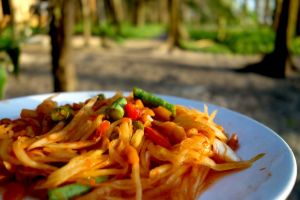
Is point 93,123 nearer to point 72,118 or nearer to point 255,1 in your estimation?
point 72,118

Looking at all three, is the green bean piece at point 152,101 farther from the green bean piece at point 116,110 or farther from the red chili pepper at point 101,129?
the red chili pepper at point 101,129

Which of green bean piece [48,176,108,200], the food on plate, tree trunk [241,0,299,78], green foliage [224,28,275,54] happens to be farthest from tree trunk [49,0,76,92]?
green foliage [224,28,275,54]

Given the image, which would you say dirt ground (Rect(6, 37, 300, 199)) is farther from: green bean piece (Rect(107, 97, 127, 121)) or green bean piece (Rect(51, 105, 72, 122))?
green bean piece (Rect(51, 105, 72, 122))

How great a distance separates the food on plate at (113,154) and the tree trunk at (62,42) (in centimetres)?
186

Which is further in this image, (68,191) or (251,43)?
(251,43)

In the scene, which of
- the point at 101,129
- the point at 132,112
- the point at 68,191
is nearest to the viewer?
the point at 68,191

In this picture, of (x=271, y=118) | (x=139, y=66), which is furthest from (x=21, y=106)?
(x=139, y=66)

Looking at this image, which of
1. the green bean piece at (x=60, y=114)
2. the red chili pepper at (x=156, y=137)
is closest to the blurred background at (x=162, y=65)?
the green bean piece at (x=60, y=114)

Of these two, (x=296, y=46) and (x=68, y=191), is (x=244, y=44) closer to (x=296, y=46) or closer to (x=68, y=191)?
(x=296, y=46)

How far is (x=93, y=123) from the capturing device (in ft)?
5.35

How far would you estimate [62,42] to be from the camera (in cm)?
360

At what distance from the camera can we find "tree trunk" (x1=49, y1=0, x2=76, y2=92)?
11.4 ft

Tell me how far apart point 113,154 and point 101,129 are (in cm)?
15

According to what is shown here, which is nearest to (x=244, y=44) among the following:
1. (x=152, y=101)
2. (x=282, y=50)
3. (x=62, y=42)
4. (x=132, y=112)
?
(x=282, y=50)
